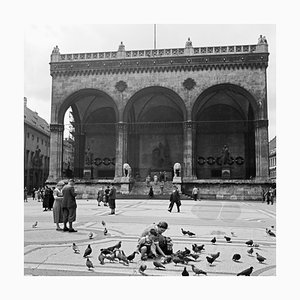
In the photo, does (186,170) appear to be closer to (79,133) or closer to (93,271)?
(79,133)

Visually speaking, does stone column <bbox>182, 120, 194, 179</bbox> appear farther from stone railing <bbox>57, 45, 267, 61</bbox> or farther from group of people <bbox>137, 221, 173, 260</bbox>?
group of people <bbox>137, 221, 173, 260</bbox>

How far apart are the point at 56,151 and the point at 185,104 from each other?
1307cm

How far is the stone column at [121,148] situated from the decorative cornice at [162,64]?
17.7 ft

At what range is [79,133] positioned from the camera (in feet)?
138

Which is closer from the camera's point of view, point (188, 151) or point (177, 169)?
point (177, 169)

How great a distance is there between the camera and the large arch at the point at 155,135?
4075 cm

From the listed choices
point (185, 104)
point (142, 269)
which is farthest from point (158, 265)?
point (185, 104)

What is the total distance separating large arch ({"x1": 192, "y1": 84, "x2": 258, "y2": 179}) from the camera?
3893 centimetres

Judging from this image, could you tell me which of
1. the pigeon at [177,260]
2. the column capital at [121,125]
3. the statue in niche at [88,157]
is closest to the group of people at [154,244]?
the pigeon at [177,260]

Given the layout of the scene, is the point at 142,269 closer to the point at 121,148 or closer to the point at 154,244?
the point at 154,244

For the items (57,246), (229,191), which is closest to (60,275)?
(57,246)

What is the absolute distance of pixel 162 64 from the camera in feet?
114

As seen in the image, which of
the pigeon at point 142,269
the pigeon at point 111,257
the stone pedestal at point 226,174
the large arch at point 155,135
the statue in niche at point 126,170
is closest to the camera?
the pigeon at point 142,269

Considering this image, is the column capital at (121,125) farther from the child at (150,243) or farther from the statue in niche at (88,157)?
the child at (150,243)
